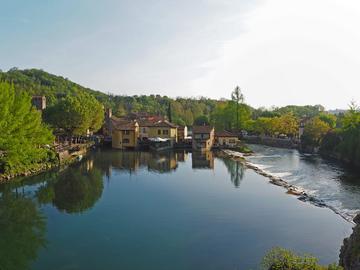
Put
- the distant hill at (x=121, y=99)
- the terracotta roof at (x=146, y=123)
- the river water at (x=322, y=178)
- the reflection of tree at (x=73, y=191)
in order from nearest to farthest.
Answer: the reflection of tree at (x=73, y=191) → the river water at (x=322, y=178) → the terracotta roof at (x=146, y=123) → the distant hill at (x=121, y=99)

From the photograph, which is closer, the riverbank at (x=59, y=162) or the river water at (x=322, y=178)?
the river water at (x=322, y=178)

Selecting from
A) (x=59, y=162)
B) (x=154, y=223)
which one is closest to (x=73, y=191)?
(x=154, y=223)

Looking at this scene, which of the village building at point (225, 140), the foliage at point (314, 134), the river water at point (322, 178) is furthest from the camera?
the village building at point (225, 140)

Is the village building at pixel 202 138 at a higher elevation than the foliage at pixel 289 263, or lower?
higher

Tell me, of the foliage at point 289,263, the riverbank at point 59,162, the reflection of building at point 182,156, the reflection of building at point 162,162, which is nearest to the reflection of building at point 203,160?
the reflection of building at point 182,156

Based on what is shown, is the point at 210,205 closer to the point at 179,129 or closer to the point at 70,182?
the point at 70,182

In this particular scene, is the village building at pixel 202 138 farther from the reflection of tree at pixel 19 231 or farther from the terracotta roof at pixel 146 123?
the reflection of tree at pixel 19 231

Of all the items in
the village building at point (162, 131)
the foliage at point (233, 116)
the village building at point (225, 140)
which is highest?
the foliage at point (233, 116)

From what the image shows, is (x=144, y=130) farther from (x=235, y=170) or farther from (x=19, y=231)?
(x=19, y=231)
